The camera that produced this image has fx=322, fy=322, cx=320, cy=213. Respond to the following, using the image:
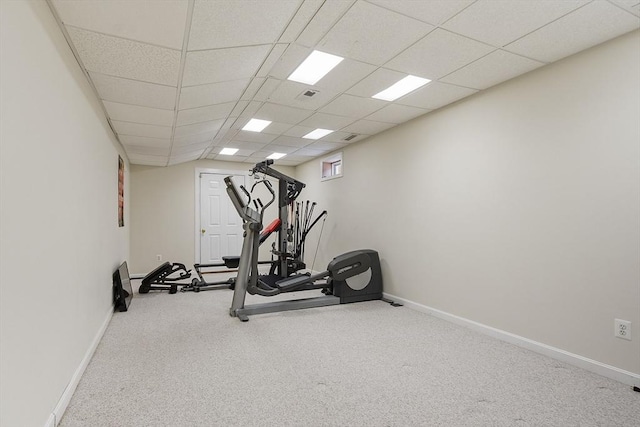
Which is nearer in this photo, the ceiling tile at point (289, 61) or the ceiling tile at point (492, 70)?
the ceiling tile at point (289, 61)

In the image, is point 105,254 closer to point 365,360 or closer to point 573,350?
point 365,360

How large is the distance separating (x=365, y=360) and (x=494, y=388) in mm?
908

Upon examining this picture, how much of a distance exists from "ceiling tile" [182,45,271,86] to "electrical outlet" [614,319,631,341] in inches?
126

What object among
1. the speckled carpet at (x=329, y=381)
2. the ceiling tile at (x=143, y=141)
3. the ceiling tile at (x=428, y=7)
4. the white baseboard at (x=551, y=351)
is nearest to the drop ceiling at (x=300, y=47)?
the ceiling tile at (x=428, y=7)

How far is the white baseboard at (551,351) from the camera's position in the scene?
7.42ft

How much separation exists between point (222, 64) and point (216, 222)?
500 cm

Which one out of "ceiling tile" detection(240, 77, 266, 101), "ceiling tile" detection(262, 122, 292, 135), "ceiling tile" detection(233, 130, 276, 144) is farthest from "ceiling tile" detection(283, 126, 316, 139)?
"ceiling tile" detection(240, 77, 266, 101)

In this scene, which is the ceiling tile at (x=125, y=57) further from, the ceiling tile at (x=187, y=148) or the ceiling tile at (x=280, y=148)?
the ceiling tile at (x=280, y=148)

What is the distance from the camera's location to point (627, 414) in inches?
74.2

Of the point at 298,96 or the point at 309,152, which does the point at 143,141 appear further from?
the point at 309,152

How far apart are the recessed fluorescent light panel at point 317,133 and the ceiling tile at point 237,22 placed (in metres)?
2.49

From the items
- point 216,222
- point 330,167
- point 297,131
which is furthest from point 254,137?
point 216,222

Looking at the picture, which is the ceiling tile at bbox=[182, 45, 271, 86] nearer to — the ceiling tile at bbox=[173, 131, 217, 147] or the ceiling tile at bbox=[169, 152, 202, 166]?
the ceiling tile at bbox=[173, 131, 217, 147]

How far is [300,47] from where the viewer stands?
2.43 metres
